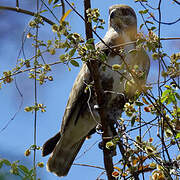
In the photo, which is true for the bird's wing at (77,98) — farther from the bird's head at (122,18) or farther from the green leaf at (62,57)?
the green leaf at (62,57)

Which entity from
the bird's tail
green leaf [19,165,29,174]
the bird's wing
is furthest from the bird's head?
green leaf [19,165,29,174]

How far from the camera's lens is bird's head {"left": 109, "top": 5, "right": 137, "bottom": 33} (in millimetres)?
4688

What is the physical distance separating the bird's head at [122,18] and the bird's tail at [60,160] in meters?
1.58

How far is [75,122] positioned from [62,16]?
2.08 m

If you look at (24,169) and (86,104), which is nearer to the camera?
(24,169)

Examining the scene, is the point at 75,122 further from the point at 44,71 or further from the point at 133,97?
the point at 133,97

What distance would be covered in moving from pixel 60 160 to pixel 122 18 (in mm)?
1906

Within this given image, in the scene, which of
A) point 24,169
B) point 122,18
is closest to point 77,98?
point 122,18

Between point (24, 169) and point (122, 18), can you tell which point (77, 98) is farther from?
point (24, 169)

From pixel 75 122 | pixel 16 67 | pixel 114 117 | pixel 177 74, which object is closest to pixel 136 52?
pixel 177 74

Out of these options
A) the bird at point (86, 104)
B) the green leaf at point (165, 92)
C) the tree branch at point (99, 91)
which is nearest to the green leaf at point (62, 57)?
the tree branch at point (99, 91)

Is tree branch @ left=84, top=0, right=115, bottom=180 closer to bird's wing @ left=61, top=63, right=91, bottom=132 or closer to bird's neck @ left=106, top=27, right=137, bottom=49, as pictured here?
bird's wing @ left=61, top=63, right=91, bottom=132

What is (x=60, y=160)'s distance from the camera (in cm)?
455

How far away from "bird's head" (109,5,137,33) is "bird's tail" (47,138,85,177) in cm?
158
